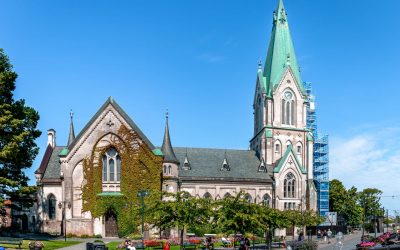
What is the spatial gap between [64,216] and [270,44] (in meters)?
41.5

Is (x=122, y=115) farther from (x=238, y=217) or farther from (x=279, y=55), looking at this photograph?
(x=279, y=55)

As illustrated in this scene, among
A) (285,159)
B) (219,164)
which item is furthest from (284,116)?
(219,164)

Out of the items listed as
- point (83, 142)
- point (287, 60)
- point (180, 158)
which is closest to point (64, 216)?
point (83, 142)

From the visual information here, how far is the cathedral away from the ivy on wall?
0.12m

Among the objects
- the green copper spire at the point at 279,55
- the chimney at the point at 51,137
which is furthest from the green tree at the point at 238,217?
the chimney at the point at 51,137

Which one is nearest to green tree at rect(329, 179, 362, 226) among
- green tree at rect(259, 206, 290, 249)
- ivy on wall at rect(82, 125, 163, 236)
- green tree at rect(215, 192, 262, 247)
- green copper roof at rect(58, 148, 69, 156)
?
ivy on wall at rect(82, 125, 163, 236)

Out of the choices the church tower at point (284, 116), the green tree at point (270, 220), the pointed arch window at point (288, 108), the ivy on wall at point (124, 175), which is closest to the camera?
the green tree at point (270, 220)

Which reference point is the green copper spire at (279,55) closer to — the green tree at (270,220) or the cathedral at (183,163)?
the cathedral at (183,163)

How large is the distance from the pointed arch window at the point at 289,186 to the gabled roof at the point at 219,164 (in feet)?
8.64

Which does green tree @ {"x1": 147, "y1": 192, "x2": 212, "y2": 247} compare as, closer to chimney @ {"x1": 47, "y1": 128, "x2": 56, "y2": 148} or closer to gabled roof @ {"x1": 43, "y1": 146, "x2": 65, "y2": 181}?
gabled roof @ {"x1": 43, "y1": 146, "x2": 65, "y2": 181}

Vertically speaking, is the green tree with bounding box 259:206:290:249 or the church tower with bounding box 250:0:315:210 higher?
the church tower with bounding box 250:0:315:210

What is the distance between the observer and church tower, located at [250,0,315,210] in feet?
229

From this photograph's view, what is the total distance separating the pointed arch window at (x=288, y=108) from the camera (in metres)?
74.4

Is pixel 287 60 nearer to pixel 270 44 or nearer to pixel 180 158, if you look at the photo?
pixel 270 44
